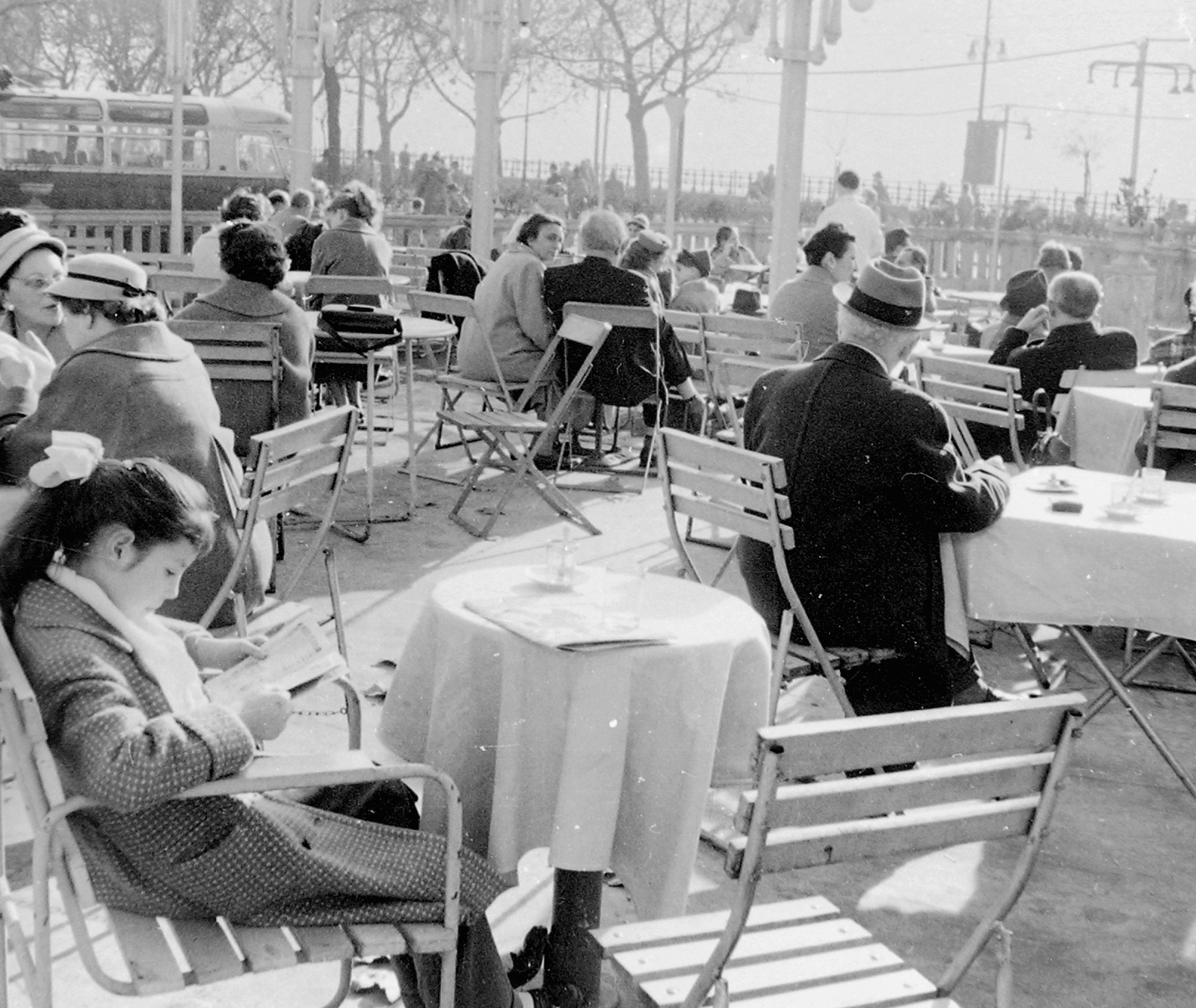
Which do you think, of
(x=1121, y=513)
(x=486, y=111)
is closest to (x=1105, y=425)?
(x=1121, y=513)

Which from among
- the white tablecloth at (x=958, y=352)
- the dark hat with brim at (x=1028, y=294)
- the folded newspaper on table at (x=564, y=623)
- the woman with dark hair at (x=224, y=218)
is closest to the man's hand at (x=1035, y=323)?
the white tablecloth at (x=958, y=352)

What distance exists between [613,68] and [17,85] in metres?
20.2

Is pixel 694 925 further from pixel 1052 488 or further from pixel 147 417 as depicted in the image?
pixel 1052 488

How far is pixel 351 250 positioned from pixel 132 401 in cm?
573

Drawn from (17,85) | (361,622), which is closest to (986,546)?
(361,622)

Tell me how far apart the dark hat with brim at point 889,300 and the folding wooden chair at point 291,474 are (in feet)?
4.92

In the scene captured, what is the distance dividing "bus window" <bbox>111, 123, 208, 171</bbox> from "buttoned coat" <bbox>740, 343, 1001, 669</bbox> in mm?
21768

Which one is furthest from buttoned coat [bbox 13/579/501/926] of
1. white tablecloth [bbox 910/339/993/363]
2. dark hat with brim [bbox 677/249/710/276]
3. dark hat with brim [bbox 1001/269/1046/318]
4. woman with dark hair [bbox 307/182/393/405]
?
dark hat with brim [bbox 677/249/710/276]

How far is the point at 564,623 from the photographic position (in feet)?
10.9

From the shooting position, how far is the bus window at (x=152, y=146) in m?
24.4

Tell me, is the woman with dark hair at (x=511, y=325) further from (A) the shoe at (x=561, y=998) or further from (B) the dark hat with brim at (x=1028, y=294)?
(A) the shoe at (x=561, y=998)

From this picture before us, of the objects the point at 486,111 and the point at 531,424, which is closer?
the point at 531,424

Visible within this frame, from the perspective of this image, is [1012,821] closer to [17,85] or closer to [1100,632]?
[1100,632]

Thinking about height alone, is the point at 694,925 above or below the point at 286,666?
below
